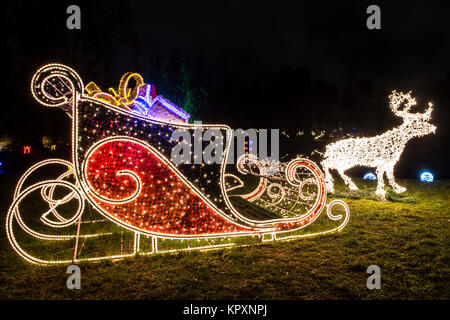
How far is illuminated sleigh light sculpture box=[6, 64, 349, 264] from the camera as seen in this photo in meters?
2.67

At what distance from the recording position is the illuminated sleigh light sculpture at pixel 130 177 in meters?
2.67

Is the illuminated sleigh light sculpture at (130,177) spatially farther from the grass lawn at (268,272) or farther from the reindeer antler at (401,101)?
the reindeer antler at (401,101)

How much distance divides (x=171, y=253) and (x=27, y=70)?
450 inches

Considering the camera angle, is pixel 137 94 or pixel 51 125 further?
pixel 51 125

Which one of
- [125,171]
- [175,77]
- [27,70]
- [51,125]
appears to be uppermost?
[175,77]

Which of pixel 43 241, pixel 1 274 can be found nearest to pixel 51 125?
pixel 43 241

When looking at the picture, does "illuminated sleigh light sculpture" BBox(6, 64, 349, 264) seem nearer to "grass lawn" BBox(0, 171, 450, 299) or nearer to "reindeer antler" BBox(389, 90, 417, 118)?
"grass lawn" BBox(0, 171, 450, 299)

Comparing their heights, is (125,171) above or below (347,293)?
above

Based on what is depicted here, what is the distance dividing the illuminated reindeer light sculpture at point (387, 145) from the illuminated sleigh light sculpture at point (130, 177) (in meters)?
4.92

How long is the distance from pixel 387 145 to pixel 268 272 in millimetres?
5694

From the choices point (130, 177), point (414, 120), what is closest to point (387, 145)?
point (414, 120)
